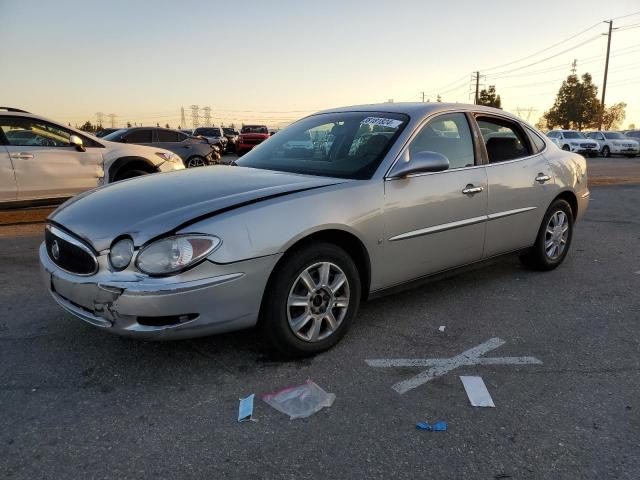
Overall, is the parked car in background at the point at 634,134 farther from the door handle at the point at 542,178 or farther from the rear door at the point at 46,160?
the rear door at the point at 46,160

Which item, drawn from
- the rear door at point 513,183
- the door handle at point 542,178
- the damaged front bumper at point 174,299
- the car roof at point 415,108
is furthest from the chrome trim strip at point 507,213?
the damaged front bumper at point 174,299

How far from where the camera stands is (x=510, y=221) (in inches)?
177

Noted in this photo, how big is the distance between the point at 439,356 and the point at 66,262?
235cm

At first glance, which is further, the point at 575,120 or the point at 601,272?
the point at 575,120

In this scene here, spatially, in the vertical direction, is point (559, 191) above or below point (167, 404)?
above

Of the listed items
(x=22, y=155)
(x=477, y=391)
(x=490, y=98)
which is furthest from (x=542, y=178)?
(x=490, y=98)

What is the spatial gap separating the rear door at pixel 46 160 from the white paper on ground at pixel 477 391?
6.36m

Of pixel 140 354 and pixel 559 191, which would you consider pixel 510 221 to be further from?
pixel 140 354

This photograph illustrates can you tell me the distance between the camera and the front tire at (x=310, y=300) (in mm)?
2998

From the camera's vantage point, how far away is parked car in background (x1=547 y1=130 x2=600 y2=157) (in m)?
29.7

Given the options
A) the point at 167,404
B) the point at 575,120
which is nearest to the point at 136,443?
the point at 167,404

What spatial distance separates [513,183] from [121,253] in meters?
3.24

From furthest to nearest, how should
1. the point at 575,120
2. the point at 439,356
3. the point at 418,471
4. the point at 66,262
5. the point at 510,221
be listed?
1. the point at 575,120
2. the point at 510,221
3. the point at 439,356
4. the point at 66,262
5. the point at 418,471

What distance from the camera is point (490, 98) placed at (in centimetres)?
7256
